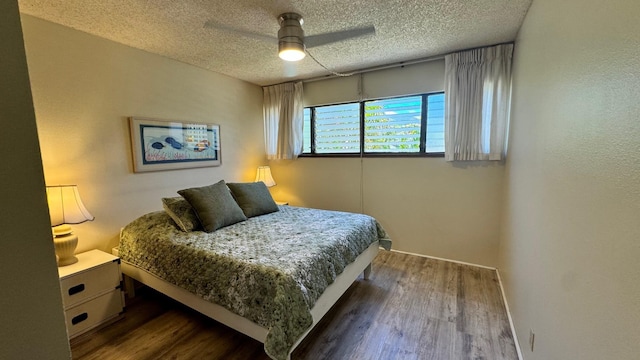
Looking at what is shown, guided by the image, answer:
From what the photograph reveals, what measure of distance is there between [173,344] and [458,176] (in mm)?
3177

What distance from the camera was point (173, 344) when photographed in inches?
76.7

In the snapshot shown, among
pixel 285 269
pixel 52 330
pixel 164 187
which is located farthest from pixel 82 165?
pixel 52 330

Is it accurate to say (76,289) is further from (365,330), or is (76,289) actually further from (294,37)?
(294,37)

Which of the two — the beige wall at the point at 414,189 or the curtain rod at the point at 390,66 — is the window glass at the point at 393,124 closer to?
the beige wall at the point at 414,189

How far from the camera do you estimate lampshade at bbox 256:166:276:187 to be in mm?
4094

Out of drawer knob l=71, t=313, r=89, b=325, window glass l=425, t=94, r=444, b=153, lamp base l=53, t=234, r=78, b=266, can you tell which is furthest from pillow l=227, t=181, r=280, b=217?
window glass l=425, t=94, r=444, b=153

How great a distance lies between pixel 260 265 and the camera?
68.0 inches

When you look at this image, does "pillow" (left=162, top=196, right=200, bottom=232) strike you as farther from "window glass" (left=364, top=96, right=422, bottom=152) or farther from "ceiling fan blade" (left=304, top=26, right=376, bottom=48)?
"window glass" (left=364, top=96, right=422, bottom=152)

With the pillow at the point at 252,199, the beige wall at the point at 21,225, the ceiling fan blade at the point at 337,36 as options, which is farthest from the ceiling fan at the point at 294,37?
the beige wall at the point at 21,225

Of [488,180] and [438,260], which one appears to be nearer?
[488,180]

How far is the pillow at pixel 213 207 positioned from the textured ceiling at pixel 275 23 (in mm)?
1459

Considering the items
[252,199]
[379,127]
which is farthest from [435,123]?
[252,199]

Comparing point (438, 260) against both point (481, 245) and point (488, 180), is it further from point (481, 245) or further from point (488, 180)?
point (488, 180)

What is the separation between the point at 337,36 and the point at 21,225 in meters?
2.02
